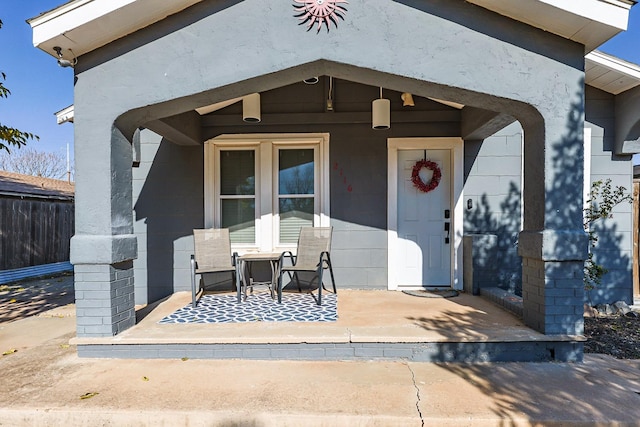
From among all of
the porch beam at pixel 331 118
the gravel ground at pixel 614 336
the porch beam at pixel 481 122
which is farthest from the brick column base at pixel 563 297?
the porch beam at pixel 331 118

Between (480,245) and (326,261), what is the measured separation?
1948 mm

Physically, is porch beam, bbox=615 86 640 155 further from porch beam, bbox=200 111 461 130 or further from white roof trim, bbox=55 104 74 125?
white roof trim, bbox=55 104 74 125

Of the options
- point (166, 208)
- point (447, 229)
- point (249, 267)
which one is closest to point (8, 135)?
point (166, 208)

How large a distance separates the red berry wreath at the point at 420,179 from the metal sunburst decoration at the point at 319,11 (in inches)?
97.4

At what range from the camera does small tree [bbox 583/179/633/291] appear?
4527 mm

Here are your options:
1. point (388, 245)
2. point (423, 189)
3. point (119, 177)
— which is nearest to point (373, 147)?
point (423, 189)

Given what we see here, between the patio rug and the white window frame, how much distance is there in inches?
34.0

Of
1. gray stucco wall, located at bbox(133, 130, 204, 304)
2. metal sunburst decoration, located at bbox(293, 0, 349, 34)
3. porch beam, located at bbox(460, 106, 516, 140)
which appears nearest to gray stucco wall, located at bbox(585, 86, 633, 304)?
porch beam, located at bbox(460, 106, 516, 140)

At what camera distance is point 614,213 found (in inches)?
186

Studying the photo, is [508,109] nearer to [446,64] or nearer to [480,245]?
[446,64]

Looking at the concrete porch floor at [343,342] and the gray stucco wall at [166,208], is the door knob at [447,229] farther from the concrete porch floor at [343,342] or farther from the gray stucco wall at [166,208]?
the gray stucco wall at [166,208]

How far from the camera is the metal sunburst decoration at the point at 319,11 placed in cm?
290

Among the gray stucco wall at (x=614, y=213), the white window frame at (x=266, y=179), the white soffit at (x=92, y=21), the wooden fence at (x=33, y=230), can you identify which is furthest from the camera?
the wooden fence at (x=33, y=230)

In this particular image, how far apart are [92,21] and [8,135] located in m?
2.30
